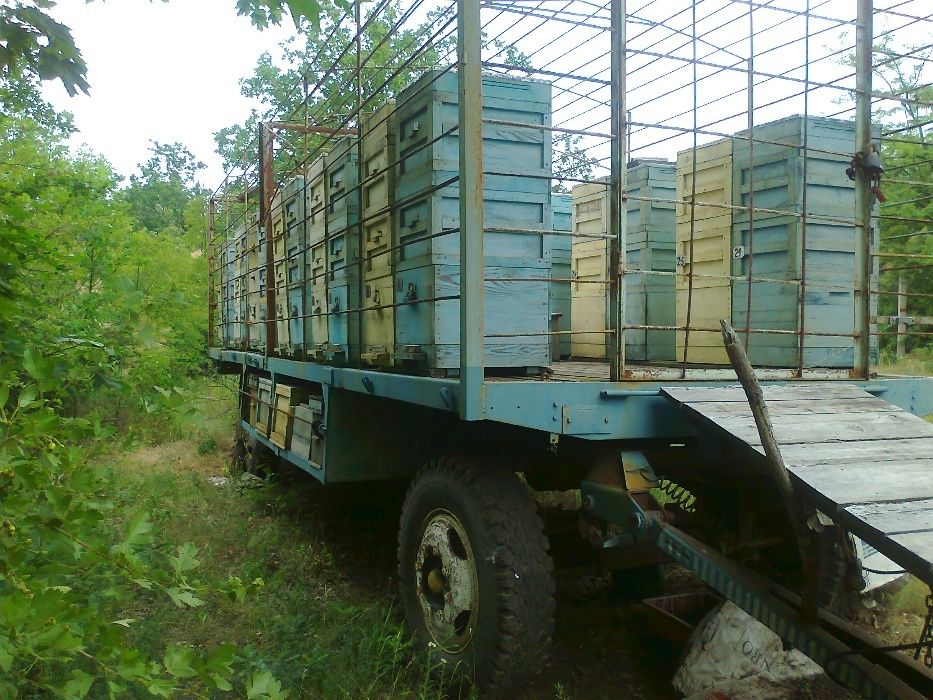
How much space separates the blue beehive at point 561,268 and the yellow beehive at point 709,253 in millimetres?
942

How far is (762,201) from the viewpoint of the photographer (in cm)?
495

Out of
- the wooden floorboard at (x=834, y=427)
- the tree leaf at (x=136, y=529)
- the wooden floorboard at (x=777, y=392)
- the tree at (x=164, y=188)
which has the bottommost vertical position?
the tree leaf at (x=136, y=529)

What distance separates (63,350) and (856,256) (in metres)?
3.58

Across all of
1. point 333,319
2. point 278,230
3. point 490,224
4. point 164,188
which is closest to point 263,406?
point 278,230

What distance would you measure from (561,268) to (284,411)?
8.35ft

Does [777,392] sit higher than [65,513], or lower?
higher

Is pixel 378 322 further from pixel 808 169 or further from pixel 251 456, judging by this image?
pixel 251 456

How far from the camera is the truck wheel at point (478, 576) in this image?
10.5 feet

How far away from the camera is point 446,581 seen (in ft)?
11.8

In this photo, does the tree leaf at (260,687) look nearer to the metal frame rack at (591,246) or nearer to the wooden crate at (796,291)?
the metal frame rack at (591,246)

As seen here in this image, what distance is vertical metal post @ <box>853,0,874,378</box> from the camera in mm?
3799

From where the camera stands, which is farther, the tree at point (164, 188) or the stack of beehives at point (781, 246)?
the tree at point (164, 188)

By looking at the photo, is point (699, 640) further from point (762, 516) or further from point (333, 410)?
point (333, 410)

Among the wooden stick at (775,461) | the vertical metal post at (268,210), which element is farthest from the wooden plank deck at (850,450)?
the vertical metal post at (268,210)
